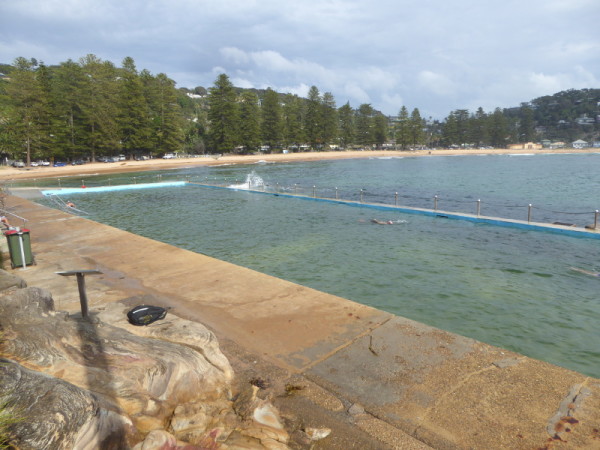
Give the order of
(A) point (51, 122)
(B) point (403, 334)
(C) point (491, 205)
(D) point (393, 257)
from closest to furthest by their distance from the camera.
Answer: (B) point (403, 334)
(D) point (393, 257)
(C) point (491, 205)
(A) point (51, 122)

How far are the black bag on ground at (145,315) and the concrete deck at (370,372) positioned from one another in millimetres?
934

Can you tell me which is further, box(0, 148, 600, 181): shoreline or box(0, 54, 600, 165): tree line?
box(0, 54, 600, 165): tree line

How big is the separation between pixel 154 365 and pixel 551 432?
391 cm

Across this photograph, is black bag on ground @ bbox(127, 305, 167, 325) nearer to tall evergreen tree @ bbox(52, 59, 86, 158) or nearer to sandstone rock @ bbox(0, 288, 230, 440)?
sandstone rock @ bbox(0, 288, 230, 440)

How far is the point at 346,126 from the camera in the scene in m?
131

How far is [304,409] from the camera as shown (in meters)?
4.22

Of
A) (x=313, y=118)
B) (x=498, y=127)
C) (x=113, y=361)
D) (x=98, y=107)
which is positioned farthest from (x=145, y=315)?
(x=498, y=127)

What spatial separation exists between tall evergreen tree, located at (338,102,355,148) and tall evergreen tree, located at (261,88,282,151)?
3018 centimetres

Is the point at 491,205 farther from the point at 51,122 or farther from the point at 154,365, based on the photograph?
the point at 51,122

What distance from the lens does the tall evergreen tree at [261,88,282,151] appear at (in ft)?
338

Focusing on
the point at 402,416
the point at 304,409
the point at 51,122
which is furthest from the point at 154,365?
the point at 51,122

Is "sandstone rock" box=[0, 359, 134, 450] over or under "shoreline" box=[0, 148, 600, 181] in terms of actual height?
under

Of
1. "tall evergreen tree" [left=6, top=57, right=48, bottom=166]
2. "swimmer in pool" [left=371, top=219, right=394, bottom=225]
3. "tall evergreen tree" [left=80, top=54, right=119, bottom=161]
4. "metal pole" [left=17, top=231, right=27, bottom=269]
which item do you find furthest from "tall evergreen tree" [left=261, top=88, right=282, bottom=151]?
"metal pole" [left=17, top=231, right=27, bottom=269]

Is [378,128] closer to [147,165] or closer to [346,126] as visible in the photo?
[346,126]
